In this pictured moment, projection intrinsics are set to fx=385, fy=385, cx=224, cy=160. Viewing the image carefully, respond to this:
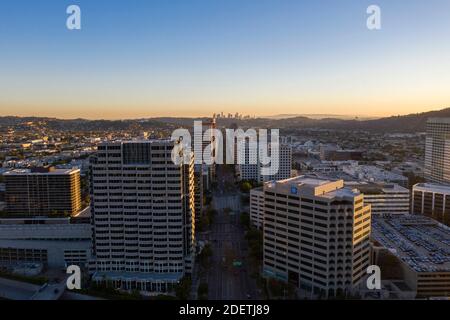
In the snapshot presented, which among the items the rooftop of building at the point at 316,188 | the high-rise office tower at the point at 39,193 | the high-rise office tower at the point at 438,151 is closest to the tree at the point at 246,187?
the high-rise office tower at the point at 39,193

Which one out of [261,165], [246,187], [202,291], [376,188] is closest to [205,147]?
[261,165]

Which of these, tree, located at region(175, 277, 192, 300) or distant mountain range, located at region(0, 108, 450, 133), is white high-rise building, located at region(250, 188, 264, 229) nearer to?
tree, located at region(175, 277, 192, 300)

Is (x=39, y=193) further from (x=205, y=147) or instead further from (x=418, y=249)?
(x=418, y=249)

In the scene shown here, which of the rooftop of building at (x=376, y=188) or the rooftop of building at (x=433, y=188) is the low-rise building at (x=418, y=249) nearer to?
the rooftop of building at (x=376, y=188)

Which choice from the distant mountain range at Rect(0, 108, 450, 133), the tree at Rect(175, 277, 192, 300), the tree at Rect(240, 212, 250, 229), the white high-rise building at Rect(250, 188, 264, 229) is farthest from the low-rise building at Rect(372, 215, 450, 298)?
the distant mountain range at Rect(0, 108, 450, 133)

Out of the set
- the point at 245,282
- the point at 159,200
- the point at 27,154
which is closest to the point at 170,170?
the point at 159,200
